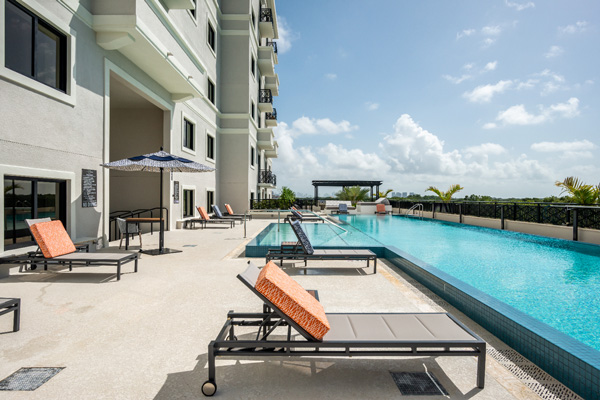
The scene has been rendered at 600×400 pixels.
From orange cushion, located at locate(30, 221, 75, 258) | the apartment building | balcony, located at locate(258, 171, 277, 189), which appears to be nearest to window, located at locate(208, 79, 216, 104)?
the apartment building

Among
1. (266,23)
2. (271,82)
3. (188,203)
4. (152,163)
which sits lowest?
(188,203)

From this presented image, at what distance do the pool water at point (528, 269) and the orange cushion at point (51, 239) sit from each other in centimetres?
452

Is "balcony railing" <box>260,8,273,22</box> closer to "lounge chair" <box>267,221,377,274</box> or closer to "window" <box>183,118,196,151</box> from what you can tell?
"window" <box>183,118,196,151</box>

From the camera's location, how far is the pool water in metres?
5.15

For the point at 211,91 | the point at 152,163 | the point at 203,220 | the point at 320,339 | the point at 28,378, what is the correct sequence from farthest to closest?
the point at 211,91, the point at 203,220, the point at 152,163, the point at 28,378, the point at 320,339

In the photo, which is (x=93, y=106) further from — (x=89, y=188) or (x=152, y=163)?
(x=152, y=163)

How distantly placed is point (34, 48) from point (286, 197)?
1914cm

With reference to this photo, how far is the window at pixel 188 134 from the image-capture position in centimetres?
1539

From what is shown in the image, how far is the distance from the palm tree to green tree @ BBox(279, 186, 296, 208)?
1560 centimetres

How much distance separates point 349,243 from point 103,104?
24.6 ft

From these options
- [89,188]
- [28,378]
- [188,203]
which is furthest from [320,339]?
[188,203]

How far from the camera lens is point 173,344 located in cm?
330

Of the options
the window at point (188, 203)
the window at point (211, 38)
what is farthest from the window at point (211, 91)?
the window at point (188, 203)

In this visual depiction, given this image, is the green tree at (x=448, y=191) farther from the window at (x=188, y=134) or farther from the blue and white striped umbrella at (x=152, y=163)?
the blue and white striped umbrella at (x=152, y=163)
